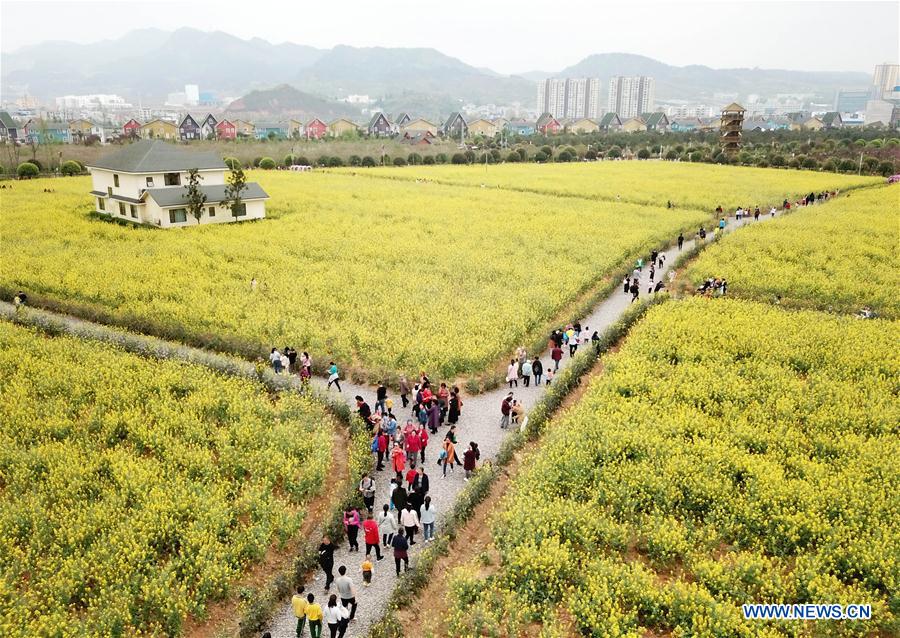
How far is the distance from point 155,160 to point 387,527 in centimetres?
3892

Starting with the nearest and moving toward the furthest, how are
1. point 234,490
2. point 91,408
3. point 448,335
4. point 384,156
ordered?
point 234,490
point 91,408
point 448,335
point 384,156

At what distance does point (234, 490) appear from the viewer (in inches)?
536

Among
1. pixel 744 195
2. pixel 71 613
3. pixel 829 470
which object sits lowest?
pixel 71 613

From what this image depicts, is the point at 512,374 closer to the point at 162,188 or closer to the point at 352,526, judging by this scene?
the point at 352,526

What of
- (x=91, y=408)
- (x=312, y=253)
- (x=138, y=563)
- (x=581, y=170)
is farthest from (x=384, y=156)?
(x=138, y=563)

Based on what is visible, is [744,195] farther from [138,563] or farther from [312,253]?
[138,563]

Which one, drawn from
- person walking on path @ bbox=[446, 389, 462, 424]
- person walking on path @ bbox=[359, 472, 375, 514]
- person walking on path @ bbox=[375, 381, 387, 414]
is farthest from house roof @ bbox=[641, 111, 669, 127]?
person walking on path @ bbox=[359, 472, 375, 514]

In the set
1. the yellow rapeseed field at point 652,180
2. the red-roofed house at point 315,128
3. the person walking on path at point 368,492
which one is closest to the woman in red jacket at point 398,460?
the person walking on path at point 368,492

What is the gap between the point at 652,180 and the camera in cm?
6569

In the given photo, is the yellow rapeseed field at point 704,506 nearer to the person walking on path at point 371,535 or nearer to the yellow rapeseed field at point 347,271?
the person walking on path at point 371,535

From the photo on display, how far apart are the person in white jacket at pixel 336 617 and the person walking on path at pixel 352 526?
2.01m

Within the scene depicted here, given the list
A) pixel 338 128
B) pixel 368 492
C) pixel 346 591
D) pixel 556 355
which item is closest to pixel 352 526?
pixel 368 492

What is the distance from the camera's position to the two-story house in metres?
40.4

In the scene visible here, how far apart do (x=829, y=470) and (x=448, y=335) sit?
12.2 meters
